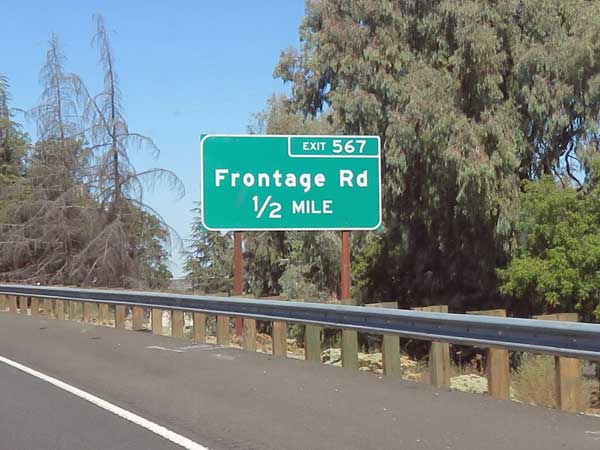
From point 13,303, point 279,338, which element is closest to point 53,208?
Answer: point 13,303

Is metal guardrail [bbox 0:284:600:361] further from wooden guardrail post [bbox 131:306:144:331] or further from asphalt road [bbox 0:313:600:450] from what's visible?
wooden guardrail post [bbox 131:306:144:331]

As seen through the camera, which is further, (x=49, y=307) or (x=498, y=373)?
(x=49, y=307)

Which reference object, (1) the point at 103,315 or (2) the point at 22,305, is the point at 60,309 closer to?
(1) the point at 103,315

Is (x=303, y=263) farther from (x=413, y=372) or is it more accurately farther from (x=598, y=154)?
(x=413, y=372)

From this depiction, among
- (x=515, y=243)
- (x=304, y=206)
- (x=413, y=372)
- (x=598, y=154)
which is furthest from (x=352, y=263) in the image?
(x=413, y=372)

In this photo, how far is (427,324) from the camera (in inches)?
435

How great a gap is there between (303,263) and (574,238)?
1350 cm

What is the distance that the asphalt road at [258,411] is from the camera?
7961 millimetres

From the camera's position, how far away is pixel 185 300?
17344 millimetres

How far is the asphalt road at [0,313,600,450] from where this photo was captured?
796 cm

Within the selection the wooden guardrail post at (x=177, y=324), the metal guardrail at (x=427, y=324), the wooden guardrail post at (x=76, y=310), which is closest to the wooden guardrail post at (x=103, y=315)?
the wooden guardrail post at (x=76, y=310)

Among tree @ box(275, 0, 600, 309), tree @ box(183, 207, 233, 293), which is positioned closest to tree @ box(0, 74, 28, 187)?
tree @ box(183, 207, 233, 293)

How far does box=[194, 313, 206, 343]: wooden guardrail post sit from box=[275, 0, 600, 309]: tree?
8721mm

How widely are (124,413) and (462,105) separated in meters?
16.7
